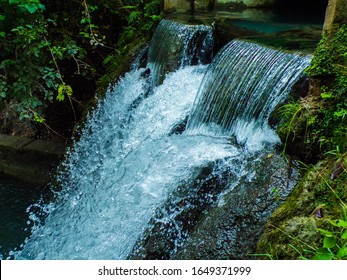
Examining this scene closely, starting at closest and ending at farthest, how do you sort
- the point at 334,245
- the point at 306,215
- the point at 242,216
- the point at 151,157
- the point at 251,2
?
the point at 334,245 < the point at 306,215 < the point at 242,216 < the point at 151,157 < the point at 251,2

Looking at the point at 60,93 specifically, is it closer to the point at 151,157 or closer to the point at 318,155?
the point at 151,157

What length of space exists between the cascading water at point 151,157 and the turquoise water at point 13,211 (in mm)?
332

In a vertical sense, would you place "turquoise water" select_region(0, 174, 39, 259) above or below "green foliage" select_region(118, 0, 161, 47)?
below

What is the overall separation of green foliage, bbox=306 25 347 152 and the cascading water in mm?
468

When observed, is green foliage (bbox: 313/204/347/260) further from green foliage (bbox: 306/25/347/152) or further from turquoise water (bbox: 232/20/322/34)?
turquoise water (bbox: 232/20/322/34)

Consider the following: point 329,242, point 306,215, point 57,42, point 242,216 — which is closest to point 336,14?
point 306,215

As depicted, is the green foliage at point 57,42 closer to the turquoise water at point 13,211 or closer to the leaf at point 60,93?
the leaf at point 60,93

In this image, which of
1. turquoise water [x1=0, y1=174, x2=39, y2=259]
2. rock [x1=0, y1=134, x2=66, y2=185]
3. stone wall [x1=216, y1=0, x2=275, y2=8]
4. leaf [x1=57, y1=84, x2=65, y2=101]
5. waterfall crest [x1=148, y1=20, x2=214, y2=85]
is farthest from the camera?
stone wall [x1=216, y1=0, x2=275, y2=8]

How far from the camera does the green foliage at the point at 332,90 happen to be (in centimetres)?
292

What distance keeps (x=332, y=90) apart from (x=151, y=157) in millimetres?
2078

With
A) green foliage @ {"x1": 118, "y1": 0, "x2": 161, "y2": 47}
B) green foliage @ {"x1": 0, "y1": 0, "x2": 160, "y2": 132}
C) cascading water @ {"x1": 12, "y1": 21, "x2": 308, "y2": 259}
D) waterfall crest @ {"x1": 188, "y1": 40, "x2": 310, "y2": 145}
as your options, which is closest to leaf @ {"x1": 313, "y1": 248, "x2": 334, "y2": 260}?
cascading water @ {"x1": 12, "y1": 21, "x2": 308, "y2": 259}

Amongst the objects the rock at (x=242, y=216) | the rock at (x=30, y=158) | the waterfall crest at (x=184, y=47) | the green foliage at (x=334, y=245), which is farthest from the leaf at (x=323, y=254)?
the rock at (x=30, y=158)

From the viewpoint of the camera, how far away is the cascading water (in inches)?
140

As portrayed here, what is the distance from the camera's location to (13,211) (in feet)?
18.9
